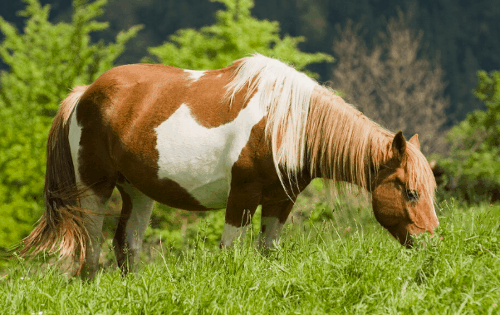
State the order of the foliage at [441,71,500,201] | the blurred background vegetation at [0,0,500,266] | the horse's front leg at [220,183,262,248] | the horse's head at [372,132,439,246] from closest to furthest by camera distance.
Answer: the horse's head at [372,132,439,246] → the horse's front leg at [220,183,262,248] → the blurred background vegetation at [0,0,500,266] → the foliage at [441,71,500,201]

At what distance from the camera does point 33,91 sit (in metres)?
6.48

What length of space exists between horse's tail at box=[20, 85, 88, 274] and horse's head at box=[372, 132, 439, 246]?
87.6 inches

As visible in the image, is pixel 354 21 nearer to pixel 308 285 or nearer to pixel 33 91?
pixel 33 91

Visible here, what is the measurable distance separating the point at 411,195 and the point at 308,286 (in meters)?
0.95

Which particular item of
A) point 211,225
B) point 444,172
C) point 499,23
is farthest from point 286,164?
point 499,23

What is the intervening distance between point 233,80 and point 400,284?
1800 millimetres

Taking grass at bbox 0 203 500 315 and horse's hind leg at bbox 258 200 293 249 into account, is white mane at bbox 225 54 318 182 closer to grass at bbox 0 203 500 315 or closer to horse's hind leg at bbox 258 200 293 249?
horse's hind leg at bbox 258 200 293 249

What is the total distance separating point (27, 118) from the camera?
21.1 feet

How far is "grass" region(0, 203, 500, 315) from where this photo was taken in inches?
100.0

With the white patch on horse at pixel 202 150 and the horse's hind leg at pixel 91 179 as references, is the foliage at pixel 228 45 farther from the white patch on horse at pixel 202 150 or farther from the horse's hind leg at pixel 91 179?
the white patch on horse at pixel 202 150

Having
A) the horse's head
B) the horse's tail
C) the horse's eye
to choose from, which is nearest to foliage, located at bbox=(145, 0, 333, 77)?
the horse's tail

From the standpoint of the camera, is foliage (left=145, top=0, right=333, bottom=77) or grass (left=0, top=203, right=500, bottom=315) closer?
grass (left=0, top=203, right=500, bottom=315)

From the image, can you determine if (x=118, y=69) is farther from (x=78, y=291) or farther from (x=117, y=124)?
(x=78, y=291)

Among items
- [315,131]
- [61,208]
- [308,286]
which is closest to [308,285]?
[308,286]
